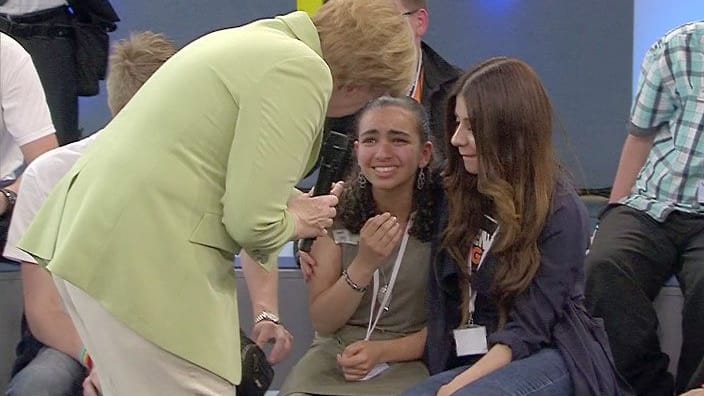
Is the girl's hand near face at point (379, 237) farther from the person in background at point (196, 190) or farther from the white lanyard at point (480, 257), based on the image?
the person in background at point (196, 190)

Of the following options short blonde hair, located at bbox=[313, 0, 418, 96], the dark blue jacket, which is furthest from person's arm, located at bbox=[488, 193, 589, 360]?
short blonde hair, located at bbox=[313, 0, 418, 96]

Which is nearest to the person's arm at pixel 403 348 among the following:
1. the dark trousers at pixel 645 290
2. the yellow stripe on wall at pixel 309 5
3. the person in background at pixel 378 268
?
the person in background at pixel 378 268

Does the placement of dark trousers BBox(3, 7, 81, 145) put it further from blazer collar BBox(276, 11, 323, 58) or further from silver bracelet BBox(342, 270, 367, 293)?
blazer collar BBox(276, 11, 323, 58)

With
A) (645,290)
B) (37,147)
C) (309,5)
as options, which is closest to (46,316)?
(37,147)

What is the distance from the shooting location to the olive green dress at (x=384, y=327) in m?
2.45

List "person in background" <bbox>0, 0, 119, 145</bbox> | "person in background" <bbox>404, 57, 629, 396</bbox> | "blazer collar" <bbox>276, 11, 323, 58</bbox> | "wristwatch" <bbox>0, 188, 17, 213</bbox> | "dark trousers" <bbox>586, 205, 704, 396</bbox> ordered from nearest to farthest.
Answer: "blazer collar" <bbox>276, 11, 323, 58</bbox>, "person in background" <bbox>404, 57, 629, 396</bbox>, "dark trousers" <bbox>586, 205, 704, 396</bbox>, "wristwatch" <bbox>0, 188, 17, 213</bbox>, "person in background" <bbox>0, 0, 119, 145</bbox>

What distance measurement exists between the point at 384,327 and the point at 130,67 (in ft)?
2.96

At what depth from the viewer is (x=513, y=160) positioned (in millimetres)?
2279

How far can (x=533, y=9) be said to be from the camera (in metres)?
5.11

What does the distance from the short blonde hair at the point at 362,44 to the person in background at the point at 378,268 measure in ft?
2.10

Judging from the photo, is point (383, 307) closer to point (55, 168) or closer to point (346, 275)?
point (346, 275)

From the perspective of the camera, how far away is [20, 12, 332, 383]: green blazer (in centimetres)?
166

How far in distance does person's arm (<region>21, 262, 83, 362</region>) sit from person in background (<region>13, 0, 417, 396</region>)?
73 cm

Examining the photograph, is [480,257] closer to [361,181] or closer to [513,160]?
[513,160]
